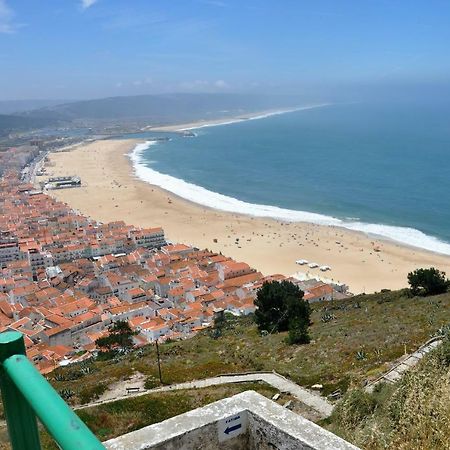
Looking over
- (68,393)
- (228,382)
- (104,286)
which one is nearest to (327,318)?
(228,382)

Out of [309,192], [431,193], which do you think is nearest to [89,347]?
[309,192]

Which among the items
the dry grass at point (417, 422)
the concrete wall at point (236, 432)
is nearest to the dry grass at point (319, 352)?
the dry grass at point (417, 422)

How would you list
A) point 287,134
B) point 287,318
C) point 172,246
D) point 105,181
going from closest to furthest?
point 287,318, point 172,246, point 105,181, point 287,134

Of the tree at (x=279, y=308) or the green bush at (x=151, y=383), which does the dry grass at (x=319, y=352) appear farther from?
the tree at (x=279, y=308)

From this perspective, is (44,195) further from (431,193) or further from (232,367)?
(232,367)

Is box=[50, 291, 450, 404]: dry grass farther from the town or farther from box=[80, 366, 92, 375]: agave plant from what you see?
the town
